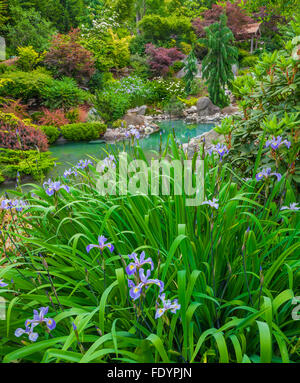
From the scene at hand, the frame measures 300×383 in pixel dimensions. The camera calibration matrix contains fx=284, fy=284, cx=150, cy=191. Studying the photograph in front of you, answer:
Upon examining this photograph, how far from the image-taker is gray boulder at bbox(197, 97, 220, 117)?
42.3 ft

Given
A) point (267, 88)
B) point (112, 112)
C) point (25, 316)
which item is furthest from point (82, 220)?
point (112, 112)

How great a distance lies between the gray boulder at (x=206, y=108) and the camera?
42.3ft

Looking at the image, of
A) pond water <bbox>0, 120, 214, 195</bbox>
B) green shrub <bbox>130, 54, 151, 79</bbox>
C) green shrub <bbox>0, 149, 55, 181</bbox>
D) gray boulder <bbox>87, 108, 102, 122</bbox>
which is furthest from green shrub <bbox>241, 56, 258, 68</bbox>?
green shrub <bbox>0, 149, 55, 181</bbox>

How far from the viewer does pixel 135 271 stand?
0.73 metres

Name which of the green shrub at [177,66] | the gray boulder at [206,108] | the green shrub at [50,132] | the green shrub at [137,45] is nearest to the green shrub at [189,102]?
the gray boulder at [206,108]

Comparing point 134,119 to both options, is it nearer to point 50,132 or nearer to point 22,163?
point 50,132

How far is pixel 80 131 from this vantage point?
8.63 m

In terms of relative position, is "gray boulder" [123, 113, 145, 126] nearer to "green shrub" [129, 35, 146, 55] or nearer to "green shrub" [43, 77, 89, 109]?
"green shrub" [43, 77, 89, 109]

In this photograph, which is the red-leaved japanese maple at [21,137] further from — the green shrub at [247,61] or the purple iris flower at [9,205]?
the green shrub at [247,61]
